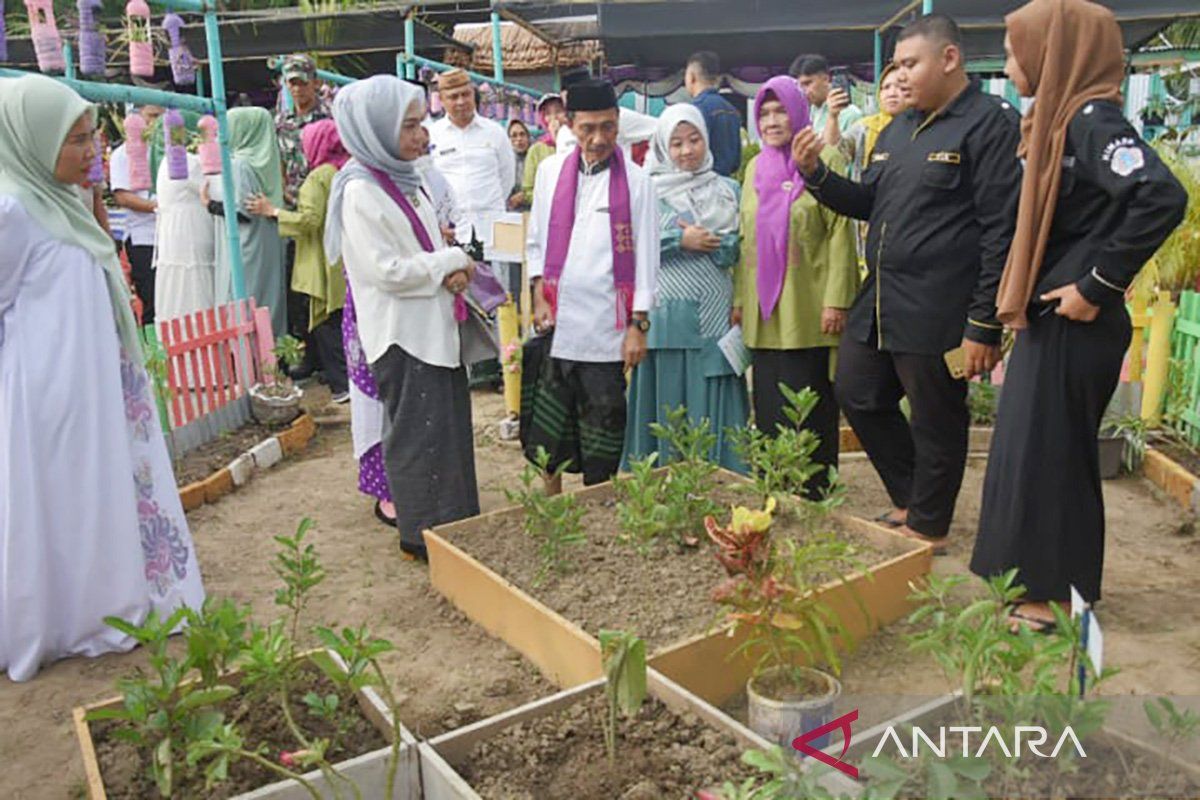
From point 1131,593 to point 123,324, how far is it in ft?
10.8

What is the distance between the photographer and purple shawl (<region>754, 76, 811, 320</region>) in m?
3.77

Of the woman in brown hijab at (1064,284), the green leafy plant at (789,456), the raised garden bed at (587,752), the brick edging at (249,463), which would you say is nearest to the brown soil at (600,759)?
the raised garden bed at (587,752)

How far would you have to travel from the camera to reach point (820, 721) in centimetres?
208

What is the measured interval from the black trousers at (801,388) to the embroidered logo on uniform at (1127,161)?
1.54 metres

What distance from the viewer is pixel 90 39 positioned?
473 cm

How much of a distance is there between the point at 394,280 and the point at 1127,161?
2160 mm

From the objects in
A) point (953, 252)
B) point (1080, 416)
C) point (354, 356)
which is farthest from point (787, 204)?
point (354, 356)

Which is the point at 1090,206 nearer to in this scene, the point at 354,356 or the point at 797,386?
the point at 797,386

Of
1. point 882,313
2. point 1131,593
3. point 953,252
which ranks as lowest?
point 1131,593

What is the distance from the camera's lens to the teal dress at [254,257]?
6.25 m

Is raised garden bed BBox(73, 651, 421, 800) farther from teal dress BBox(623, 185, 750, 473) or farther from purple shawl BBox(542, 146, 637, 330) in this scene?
teal dress BBox(623, 185, 750, 473)

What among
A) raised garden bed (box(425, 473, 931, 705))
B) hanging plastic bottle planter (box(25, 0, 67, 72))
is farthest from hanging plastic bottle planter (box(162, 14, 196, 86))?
raised garden bed (box(425, 473, 931, 705))

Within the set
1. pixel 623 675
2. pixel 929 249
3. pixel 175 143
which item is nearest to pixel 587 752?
pixel 623 675

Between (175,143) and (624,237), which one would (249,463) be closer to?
(175,143)
